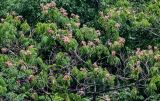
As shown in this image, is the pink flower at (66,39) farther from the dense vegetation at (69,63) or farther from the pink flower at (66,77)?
the pink flower at (66,77)

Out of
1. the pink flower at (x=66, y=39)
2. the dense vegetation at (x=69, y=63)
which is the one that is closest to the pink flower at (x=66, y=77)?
the dense vegetation at (x=69, y=63)

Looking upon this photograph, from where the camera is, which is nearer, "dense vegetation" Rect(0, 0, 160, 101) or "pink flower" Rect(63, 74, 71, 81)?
"pink flower" Rect(63, 74, 71, 81)

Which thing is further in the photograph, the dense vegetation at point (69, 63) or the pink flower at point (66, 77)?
the dense vegetation at point (69, 63)

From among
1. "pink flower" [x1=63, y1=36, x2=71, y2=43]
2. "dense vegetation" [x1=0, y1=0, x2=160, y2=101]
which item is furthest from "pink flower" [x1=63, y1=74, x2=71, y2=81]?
"pink flower" [x1=63, y1=36, x2=71, y2=43]

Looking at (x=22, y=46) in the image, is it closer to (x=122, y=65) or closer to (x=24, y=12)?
(x=122, y=65)

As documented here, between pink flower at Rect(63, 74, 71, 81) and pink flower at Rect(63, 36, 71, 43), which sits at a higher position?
pink flower at Rect(63, 36, 71, 43)

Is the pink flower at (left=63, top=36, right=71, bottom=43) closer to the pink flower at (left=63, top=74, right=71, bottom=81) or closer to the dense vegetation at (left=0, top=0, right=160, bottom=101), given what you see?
the dense vegetation at (left=0, top=0, right=160, bottom=101)

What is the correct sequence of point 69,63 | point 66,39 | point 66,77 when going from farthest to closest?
point 69,63 → point 66,39 → point 66,77

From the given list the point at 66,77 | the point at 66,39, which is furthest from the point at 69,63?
the point at 66,77

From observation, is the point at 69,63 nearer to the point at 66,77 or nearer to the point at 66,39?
the point at 66,39

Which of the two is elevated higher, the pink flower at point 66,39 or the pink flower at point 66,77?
the pink flower at point 66,39

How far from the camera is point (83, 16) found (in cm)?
1152

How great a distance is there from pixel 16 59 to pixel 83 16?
4196 millimetres

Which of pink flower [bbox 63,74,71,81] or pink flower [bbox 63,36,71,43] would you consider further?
pink flower [bbox 63,36,71,43]
